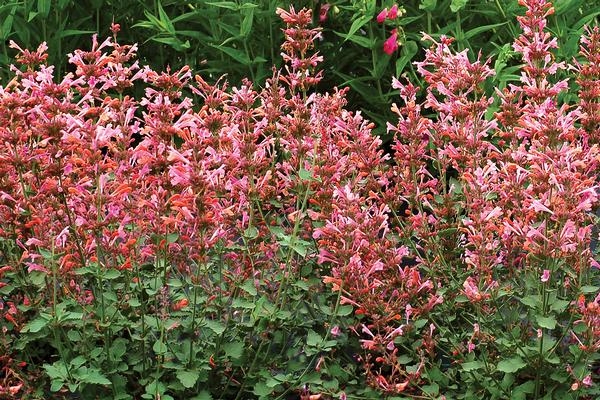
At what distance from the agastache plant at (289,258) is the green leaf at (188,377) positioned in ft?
0.13

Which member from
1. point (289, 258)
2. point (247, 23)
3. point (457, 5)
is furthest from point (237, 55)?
point (289, 258)

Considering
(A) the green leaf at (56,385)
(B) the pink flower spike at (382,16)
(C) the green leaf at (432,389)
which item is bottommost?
(C) the green leaf at (432,389)

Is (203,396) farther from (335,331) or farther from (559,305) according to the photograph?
(559,305)

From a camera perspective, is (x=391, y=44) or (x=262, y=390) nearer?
(x=262, y=390)

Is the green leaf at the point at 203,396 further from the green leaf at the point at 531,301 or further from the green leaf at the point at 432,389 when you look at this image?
the green leaf at the point at 531,301

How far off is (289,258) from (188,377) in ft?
1.45

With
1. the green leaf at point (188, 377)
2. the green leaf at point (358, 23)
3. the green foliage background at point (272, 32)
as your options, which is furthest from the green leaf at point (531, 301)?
the green leaf at point (358, 23)

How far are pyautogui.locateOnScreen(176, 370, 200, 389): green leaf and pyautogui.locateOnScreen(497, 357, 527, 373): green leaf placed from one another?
2.76 feet

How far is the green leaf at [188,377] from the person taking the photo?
2.89 metres

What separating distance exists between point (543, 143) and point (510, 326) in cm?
57

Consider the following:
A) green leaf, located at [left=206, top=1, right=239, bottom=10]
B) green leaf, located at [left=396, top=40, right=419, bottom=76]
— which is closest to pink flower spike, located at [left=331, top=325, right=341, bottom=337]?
green leaf, located at [left=396, top=40, right=419, bottom=76]

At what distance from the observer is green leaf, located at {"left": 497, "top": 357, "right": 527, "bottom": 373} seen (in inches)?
113

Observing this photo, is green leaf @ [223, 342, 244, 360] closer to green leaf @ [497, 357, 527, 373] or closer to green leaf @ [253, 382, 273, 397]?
green leaf @ [253, 382, 273, 397]

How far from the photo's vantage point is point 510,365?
2.91m
